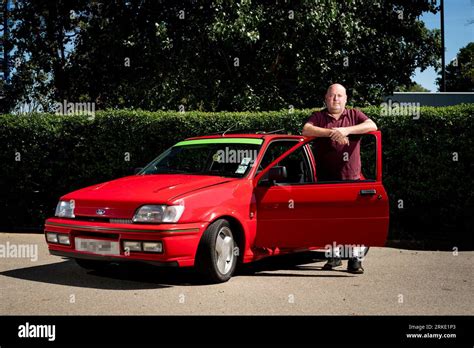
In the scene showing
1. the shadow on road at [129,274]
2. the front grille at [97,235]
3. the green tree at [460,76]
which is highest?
the green tree at [460,76]

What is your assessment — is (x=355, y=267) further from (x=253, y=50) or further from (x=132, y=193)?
(x=253, y=50)

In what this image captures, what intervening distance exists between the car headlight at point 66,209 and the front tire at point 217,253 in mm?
1561

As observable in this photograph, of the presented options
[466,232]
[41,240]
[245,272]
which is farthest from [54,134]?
[466,232]

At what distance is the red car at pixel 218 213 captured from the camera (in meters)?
6.44

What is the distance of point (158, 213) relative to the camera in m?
6.43

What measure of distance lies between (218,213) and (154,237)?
80cm

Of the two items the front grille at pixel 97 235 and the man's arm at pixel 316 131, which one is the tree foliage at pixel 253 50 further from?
the front grille at pixel 97 235

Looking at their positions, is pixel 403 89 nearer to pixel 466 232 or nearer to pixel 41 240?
pixel 466 232

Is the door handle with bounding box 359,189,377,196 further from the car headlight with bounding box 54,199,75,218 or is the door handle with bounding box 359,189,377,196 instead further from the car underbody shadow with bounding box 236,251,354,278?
the car headlight with bounding box 54,199,75,218

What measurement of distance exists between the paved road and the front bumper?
36 cm

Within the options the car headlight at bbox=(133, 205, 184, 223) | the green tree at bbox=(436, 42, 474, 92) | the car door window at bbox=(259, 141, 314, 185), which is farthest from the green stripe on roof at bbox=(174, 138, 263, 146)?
the green tree at bbox=(436, 42, 474, 92)

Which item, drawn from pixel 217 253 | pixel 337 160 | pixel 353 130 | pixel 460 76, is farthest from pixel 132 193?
pixel 460 76

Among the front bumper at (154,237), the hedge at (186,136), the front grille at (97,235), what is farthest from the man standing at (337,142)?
the hedge at (186,136)

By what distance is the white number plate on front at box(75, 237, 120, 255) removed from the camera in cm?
651
